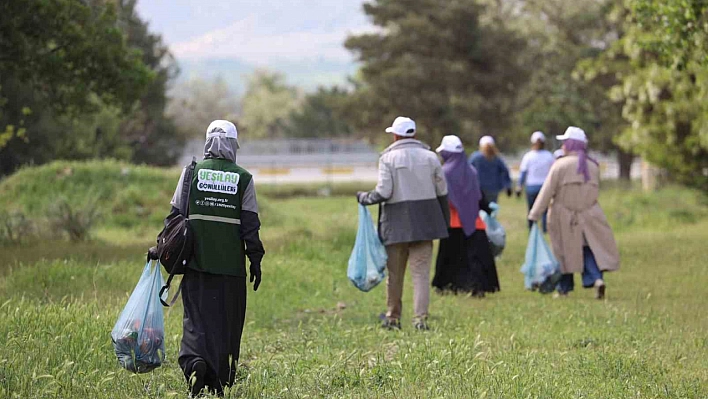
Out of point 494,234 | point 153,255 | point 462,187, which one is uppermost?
point 462,187

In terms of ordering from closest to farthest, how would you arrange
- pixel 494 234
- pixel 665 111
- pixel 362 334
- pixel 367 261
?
pixel 362 334 → pixel 367 261 → pixel 494 234 → pixel 665 111

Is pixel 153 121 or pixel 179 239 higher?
pixel 153 121

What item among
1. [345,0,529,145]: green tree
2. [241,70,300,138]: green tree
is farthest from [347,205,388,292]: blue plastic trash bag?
[241,70,300,138]: green tree

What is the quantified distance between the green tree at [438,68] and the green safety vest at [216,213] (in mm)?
37068

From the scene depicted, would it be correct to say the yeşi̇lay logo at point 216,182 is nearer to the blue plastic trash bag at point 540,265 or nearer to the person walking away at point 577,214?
the person walking away at point 577,214

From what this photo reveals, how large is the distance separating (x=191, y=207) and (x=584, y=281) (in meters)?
7.36

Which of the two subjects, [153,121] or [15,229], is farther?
[153,121]

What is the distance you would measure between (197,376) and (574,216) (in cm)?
721

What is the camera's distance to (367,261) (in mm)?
11430

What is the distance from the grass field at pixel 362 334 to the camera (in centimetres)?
780

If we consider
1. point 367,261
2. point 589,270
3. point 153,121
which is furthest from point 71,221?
point 153,121

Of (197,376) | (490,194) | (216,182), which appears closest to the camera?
(197,376)

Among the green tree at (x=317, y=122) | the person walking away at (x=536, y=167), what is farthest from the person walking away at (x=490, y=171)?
the green tree at (x=317, y=122)

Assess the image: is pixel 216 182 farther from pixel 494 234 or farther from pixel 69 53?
pixel 69 53
